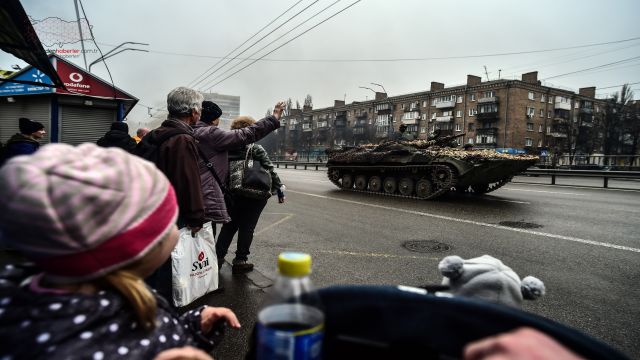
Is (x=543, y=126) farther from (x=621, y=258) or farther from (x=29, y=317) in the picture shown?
(x=29, y=317)

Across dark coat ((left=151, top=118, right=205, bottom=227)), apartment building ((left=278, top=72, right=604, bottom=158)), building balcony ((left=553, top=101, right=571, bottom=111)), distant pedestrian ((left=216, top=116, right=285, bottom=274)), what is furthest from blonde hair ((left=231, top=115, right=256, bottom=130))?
building balcony ((left=553, top=101, right=571, bottom=111))

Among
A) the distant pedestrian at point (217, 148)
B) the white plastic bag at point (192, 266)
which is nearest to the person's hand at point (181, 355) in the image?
the white plastic bag at point (192, 266)

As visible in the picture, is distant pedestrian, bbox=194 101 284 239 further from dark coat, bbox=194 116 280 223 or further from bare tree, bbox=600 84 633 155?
bare tree, bbox=600 84 633 155

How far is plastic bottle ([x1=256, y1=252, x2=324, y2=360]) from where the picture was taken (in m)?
0.88

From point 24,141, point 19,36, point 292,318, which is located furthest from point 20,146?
point 292,318

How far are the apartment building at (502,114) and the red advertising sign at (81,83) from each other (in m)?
38.2

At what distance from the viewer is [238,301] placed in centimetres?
355

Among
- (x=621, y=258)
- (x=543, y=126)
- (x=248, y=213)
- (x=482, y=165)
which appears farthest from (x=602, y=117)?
(x=248, y=213)

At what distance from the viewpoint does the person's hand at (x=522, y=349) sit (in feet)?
2.29

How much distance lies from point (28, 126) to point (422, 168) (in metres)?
10.3

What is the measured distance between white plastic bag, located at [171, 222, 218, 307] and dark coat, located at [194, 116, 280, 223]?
0.58ft

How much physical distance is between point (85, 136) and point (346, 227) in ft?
26.0

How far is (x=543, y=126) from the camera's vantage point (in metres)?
58.7

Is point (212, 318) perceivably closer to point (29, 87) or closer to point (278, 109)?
point (278, 109)
